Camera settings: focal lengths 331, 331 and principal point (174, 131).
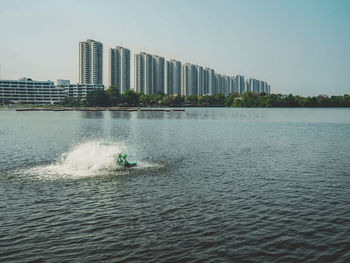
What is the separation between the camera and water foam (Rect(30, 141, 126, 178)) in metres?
28.1

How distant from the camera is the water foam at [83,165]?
1105 inches

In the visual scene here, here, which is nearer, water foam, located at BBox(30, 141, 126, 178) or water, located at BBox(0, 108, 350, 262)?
water, located at BBox(0, 108, 350, 262)

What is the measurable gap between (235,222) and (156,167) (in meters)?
15.1

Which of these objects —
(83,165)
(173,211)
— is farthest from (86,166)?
(173,211)

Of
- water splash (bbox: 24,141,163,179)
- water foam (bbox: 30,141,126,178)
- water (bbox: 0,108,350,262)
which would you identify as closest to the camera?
water (bbox: 0,108,350,262)

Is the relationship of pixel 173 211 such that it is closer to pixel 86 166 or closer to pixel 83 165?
pixel 86 166

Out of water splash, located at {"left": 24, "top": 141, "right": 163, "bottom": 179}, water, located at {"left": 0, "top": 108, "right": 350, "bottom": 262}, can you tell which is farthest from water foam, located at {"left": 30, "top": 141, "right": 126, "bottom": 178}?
water, located at {"left": 0, "top": 108, "right": 350, "bottom": 262}

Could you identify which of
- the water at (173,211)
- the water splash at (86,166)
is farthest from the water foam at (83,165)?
the water at (173,211)

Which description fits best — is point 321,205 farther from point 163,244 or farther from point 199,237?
point 163,244

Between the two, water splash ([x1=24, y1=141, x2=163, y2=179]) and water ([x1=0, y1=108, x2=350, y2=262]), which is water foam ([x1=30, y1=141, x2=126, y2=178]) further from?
water ([x1=0, y1=108, x2=350, y2=262])

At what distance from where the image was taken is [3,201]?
20.0m

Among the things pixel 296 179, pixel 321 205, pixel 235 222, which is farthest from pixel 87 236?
pixel 296 179

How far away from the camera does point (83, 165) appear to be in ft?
103

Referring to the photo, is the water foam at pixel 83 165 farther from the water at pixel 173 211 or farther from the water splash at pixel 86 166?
the water at pixel 173 211
